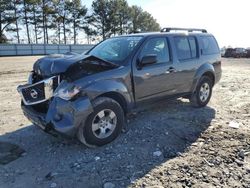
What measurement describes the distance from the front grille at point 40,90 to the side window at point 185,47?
291 centimetres

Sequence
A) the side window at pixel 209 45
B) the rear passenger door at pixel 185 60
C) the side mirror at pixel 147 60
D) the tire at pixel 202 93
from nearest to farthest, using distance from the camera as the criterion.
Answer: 1. the side mirror at pixel 147 60
2. the rear passenger door at pixel 185 60
3. the tire at pixel 202 93
4. the side window at pixel 209 45

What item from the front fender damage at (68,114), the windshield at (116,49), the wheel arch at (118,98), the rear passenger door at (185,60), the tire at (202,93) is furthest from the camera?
the tire at (202,93)

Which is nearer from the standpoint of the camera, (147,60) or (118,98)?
(118,98)

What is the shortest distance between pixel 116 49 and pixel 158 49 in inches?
33.5

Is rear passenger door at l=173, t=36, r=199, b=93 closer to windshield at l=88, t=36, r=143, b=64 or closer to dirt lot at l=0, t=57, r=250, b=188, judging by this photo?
dirt lot at l=0, t=57, r=250, b=188

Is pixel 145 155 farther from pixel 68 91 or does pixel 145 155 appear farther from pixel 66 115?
pixel 68 91

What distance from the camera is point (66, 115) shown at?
447 centimetres

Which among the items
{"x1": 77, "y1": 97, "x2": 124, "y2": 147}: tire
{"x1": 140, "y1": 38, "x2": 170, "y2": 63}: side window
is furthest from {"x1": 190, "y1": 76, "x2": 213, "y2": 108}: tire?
{"x1": 77, "y1": 97, "x2": 124, "y2": 147}: tire

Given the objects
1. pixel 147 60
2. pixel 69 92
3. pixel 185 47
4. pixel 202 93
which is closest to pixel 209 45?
pixel 185 47

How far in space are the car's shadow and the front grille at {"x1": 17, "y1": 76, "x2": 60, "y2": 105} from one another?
2.73ft

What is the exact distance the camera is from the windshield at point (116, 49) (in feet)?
18.1

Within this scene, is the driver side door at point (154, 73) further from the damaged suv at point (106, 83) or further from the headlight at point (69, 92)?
the headlight at point (69, 92)

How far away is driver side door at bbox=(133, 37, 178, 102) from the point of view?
17.7 feet

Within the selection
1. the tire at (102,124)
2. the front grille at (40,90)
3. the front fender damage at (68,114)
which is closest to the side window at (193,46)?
the tire at (102,124)
